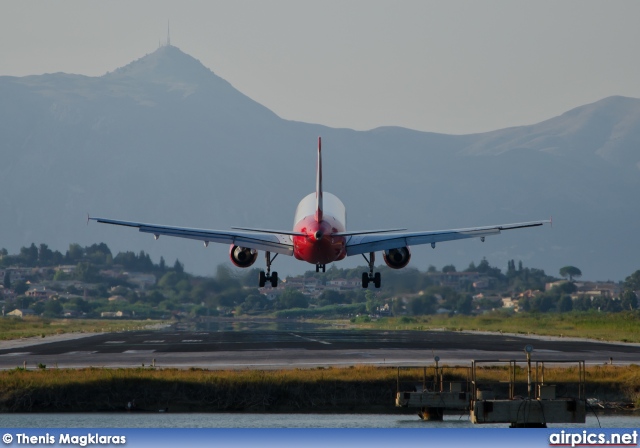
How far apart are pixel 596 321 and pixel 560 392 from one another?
72.0 meters

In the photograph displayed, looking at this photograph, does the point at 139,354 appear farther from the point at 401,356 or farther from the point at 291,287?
the point at 291,287

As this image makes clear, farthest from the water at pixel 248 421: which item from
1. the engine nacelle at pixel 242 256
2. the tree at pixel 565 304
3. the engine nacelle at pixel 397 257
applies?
the tree at pixel 565 304

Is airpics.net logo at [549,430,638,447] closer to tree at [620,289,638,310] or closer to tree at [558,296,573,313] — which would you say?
tree at [558,296,573,313]

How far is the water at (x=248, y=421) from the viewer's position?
58438 mm

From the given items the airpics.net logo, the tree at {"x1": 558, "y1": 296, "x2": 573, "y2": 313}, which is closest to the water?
the airpics.net logo

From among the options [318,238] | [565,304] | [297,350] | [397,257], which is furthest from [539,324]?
[318,238]

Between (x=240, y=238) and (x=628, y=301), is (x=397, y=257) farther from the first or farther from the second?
(x=628, y=301)

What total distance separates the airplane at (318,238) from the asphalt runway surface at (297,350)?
6.23 metres

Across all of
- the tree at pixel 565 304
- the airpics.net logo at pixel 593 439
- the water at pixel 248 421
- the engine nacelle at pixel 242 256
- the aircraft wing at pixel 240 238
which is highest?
the aircraft wing at pixel 240 238

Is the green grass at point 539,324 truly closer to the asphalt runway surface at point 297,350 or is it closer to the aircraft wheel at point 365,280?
the asphalt runway surface at point 297,350

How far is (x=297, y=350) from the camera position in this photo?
302 feet

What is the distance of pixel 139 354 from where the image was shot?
89125mm

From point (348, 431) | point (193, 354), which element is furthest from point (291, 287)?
point (348, 431)

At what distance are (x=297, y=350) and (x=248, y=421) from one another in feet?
103
